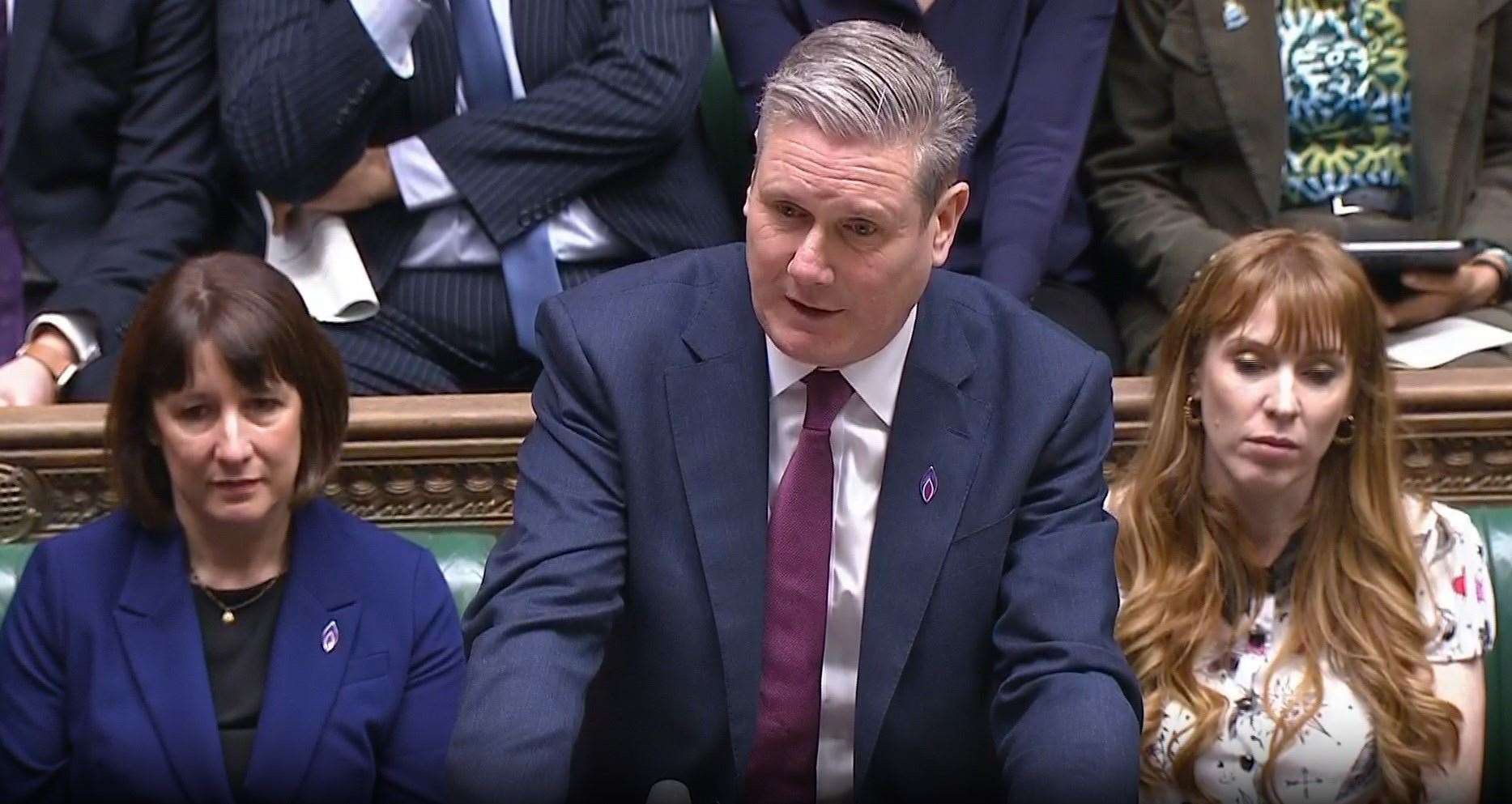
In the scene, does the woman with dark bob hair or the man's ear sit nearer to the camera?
the man's ear

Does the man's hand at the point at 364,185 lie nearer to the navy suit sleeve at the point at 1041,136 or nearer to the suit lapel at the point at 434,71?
the suit lapel at the point at 434,71

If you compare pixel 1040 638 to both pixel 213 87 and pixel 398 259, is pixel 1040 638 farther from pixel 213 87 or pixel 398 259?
Answer: pixel 213 87

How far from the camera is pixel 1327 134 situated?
103 inches

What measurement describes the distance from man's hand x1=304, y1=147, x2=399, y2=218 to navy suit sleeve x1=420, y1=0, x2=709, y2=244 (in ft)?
0.20

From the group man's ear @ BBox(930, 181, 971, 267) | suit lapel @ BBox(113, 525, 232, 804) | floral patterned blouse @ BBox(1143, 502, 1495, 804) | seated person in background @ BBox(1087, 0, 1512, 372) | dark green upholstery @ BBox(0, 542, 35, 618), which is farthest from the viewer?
seated person in background @ BBox(1087, 0, 1512, 372)

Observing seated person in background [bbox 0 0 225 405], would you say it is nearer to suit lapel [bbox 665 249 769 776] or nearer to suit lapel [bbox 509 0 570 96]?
suit lapel [bbox 509 0 570 96]

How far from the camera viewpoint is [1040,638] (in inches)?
60.3

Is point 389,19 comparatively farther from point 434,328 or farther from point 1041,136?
point 1041,136

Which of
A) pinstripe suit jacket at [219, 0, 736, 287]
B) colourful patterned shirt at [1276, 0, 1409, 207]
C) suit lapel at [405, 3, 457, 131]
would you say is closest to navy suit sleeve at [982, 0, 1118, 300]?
colourful patterned shirt at [1276, 0, 1409, 207]

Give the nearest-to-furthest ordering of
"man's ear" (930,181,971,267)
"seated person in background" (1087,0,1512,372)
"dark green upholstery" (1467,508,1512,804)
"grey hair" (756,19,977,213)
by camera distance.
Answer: "grey hair" (756,19,977,213) < "man's ear" (930,181,971,267) < "dark green upholstery" (1467,508,1512,804) < "seated person in background" (1087,0,1512,372)

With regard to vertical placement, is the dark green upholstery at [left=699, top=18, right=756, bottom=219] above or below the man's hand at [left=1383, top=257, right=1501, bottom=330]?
above

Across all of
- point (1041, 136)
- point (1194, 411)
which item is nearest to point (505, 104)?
point (1041, 136)

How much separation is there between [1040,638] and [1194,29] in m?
1.34

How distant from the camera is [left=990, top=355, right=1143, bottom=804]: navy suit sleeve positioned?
4.59 ft
